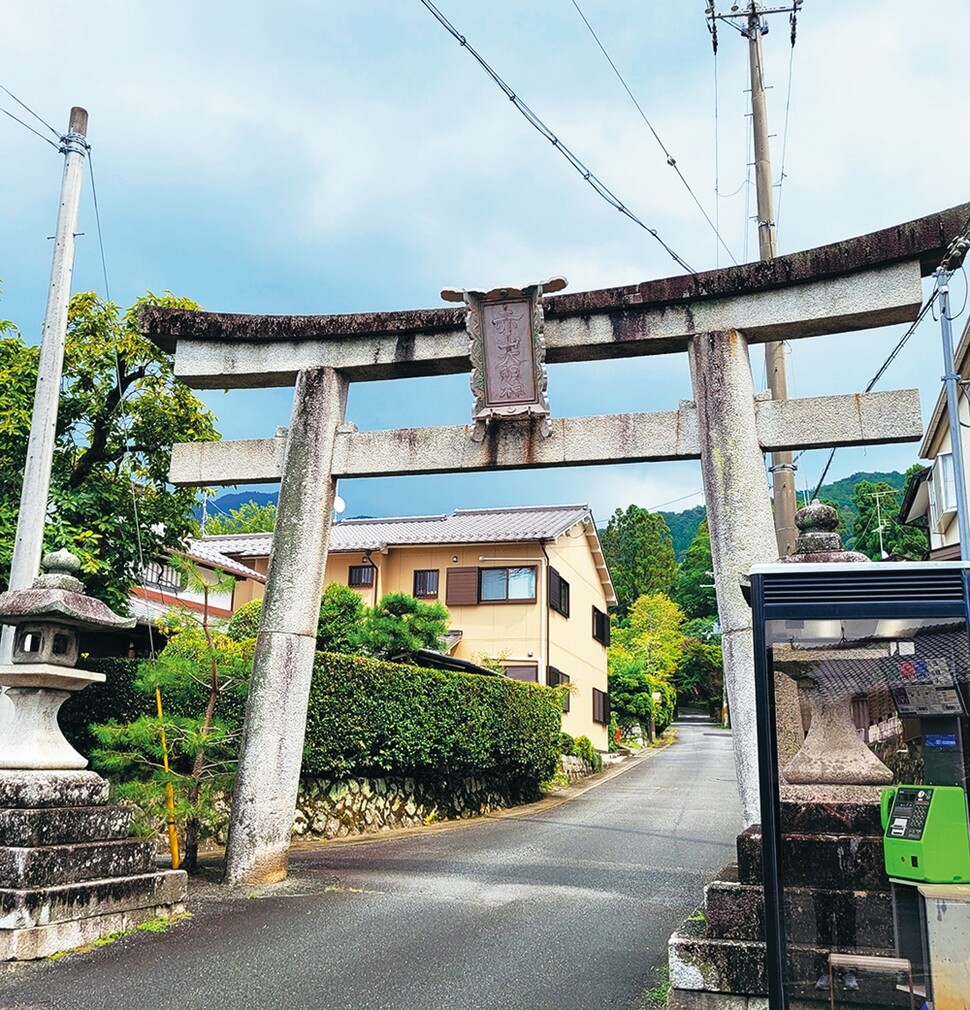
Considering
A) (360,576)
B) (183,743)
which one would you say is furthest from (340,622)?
(360,576)

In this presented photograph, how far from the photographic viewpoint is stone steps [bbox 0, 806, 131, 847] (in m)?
6.81

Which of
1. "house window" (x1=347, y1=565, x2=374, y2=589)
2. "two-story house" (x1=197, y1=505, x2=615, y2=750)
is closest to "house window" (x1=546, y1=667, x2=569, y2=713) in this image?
"two-story house" (x1=197, y1=505, x2=615, y2=750)

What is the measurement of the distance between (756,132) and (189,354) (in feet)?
29.1

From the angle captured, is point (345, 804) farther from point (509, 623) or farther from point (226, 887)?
point (509, 623)

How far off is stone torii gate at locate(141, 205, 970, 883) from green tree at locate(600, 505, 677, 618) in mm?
48040

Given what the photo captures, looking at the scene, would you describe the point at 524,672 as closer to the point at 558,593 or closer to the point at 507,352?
the point at 558,593

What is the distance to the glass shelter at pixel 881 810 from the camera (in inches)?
157

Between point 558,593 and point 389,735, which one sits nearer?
point 389,735

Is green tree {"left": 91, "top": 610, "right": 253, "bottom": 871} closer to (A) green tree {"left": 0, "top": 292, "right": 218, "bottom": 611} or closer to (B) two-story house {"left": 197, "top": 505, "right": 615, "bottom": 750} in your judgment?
(A) green tree {"left": 0, "top": 292, "right": 218, "bottom": 611}

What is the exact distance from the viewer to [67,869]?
6938mm

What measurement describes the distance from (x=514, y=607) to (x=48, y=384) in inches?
702

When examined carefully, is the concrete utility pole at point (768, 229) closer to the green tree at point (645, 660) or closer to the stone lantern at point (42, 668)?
the stone lantern at point (42, 668)

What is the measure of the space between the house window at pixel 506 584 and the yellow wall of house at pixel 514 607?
0.16 metres

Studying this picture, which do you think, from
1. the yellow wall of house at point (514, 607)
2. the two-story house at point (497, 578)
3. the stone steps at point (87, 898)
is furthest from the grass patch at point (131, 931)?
the two-story house at point (497, 578)
